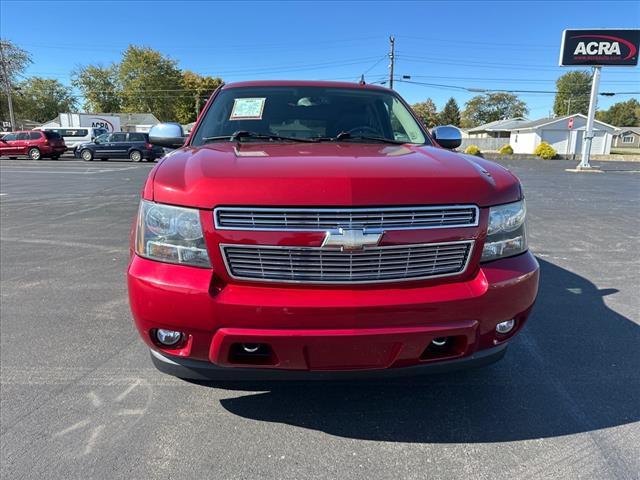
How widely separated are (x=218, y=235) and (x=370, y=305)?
713mm

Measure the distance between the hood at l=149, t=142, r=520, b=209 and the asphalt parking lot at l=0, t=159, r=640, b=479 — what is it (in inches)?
47.3

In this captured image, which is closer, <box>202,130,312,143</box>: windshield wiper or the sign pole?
<box>202,130,312,143</box>: windshield wiper

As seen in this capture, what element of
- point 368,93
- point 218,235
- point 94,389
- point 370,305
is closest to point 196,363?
point 218,235

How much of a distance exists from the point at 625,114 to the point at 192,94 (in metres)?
96.0

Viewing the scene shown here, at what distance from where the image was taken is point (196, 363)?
2.04 meters

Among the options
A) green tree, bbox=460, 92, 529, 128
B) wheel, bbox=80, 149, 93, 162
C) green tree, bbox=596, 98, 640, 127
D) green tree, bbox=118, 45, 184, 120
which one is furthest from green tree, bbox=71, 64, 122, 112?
green tree, bbox=596, 98, 640, 127

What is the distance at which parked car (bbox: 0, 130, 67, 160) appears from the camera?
27.1 m

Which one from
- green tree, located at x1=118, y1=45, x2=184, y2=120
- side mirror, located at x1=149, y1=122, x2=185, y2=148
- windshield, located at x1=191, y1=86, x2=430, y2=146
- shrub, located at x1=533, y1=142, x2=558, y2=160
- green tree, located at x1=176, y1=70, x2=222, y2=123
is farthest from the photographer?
green tree, located at x1=176, y1=70, x2=222, y2=123

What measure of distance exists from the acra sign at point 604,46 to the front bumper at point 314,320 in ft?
97.0

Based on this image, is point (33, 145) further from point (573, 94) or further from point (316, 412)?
point (573, 94)

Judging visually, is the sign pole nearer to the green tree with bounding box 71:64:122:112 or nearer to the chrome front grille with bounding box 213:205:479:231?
the chrome front grille with bounding box 213:205:479:231

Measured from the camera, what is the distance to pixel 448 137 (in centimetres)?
354

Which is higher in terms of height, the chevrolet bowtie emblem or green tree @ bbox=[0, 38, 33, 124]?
green tree @ bbox=[0, 38, 33, 124]

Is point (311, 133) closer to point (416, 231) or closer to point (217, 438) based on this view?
point (416, 231)
